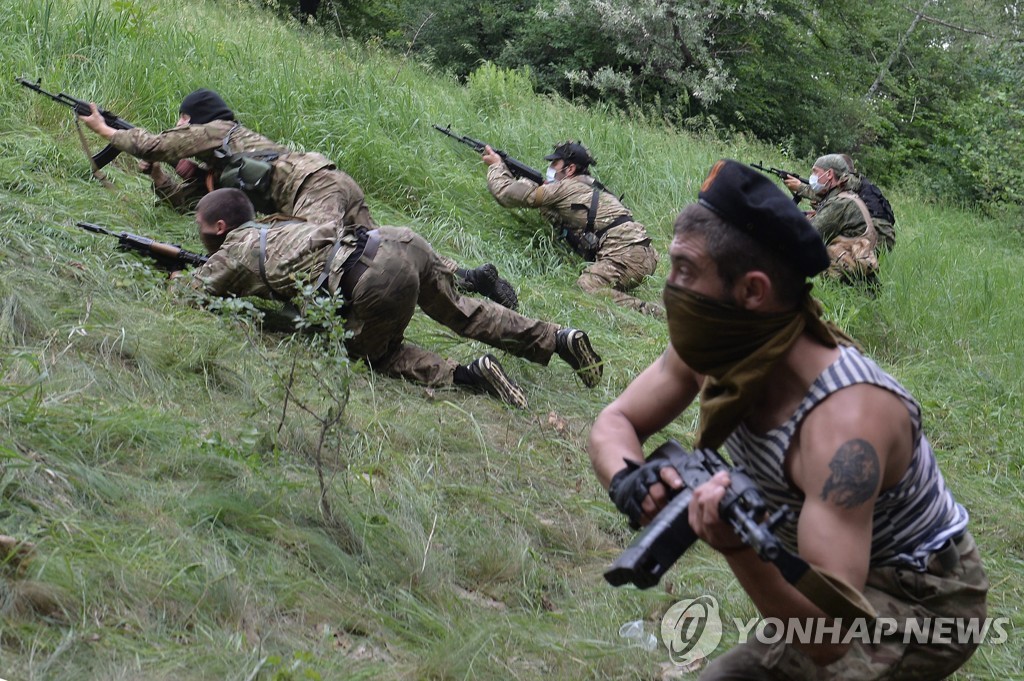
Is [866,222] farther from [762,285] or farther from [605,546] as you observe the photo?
[762,285]

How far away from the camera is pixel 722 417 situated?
2.21m

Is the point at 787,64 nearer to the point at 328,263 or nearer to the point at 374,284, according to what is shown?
the point at 374,284

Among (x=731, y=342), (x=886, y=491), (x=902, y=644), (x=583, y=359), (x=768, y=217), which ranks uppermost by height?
(x=768, y=217)

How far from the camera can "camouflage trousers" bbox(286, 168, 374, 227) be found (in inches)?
267

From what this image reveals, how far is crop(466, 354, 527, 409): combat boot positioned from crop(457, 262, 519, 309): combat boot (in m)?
1.30

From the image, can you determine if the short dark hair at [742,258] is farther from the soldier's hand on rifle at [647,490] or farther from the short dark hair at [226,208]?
the short dark hair at [226,208]

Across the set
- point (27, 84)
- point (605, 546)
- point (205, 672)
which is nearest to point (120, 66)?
point (27, 84)

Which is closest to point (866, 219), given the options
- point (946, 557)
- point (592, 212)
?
point (592, 212)

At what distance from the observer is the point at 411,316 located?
5.86 metres

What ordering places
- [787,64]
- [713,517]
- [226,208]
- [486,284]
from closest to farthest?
[713,517], [226,208], [486,284], [787,64]

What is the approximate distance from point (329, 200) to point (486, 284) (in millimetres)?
1173

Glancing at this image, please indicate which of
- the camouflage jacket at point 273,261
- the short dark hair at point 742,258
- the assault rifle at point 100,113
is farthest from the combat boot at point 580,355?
the short dark hair at point 742,258

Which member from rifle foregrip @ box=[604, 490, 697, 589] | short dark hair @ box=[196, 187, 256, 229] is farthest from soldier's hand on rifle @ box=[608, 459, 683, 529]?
short dark hair @ box=[196, 187, 256, 229]

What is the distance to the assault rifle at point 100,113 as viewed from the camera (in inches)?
283
